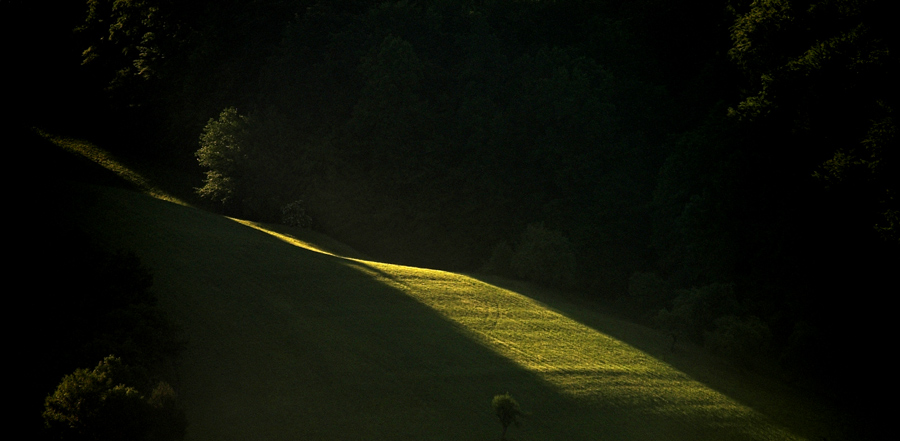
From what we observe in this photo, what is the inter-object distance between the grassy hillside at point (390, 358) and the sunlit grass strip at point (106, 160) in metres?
8.48

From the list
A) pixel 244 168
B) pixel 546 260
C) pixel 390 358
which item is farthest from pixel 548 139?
pixel 390 358

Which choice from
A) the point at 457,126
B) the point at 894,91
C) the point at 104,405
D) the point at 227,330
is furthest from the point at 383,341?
the point at 457,126

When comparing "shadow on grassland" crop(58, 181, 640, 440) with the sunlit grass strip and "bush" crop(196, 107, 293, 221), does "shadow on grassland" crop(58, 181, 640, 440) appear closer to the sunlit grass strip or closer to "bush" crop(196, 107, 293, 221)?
"bush" crop(196, 107, 293, 221)

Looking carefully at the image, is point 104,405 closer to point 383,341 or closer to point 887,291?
point 383,341

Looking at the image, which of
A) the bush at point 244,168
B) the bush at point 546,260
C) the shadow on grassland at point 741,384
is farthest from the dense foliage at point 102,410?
the bush at point 244,168

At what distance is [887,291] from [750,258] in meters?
3.25

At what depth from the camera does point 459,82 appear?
82.5 ft

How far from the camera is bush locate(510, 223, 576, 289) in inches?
836

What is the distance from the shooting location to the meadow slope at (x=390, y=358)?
31.6 feet

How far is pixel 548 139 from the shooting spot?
2395cm

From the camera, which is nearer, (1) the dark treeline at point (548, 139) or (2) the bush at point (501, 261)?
(1) the dark treeline at point (548, 139)

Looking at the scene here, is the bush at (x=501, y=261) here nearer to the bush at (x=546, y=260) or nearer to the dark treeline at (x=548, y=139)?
the dark treeline at (x=548, y=139)

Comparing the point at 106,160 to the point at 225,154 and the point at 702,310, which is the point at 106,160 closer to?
the point at 225,154

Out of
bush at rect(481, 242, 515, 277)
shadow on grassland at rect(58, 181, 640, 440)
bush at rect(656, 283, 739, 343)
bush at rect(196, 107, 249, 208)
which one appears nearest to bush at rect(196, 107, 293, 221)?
bush at rect(196, 107, 249, 208)
